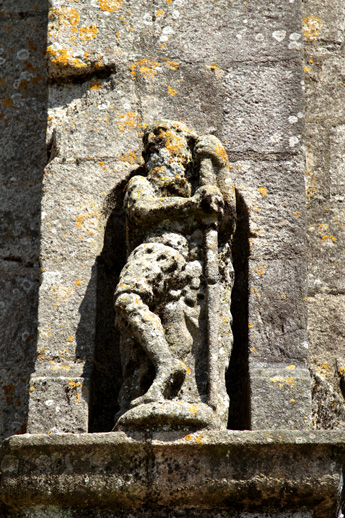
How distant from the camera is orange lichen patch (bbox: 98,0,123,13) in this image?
4.30m

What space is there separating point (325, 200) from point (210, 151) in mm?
751

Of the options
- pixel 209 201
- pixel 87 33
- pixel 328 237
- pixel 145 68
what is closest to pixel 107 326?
pixel 209 201

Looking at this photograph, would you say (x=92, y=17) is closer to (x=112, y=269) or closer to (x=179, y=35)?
(x=179, y=35)

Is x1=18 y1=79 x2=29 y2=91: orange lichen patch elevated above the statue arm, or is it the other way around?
x1=18 y1=79 x2=29 y2=91: orange lichen patch

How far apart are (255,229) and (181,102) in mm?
675

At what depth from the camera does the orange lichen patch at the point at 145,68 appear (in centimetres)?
420

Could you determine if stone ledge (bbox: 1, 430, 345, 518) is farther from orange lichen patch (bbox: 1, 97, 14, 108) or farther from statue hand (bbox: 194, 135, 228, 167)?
orange lichen patch (bbox: 1, 97, 14, 108)

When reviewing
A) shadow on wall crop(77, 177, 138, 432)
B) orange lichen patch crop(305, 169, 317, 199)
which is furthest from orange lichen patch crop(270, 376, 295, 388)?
orange lichen patch crop(305, 169, 317, 199)

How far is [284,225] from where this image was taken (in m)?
3.95

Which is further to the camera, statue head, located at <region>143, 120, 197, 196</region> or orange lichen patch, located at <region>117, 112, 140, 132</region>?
orange lichen patch, located at <region>117, 112, 140, 132</region>

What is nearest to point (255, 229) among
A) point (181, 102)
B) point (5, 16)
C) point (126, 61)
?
point (181, 102)

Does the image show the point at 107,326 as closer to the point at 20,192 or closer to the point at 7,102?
the point at 20,192

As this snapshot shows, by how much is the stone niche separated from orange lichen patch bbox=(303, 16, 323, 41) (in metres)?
0.34

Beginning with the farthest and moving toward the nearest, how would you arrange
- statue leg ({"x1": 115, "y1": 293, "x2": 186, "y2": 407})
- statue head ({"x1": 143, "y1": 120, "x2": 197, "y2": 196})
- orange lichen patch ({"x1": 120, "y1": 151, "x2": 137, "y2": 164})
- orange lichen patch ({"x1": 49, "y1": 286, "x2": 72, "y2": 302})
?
orange lichen patch ({"x1": 120, "y1": 151, "x2": 137, "y2": 164}), orange lichen patch ({"x1": 49, "y1": 286, "x2": 72, "y2": 302}), statue head ({"x1": 143, "y1": 120, "x2": 197, "y2": 196}), statue leg ({"x1": 115, "y1": 293, "x2": 186, "y2": 407})
